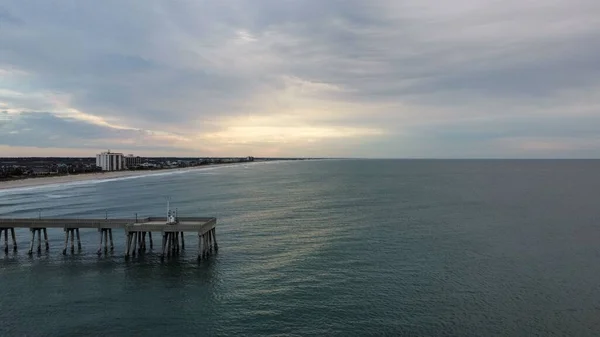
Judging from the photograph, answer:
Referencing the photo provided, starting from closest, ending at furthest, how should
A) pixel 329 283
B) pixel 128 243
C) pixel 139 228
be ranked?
pixel 329 283 < pixel 139 228 < pixel 128 243

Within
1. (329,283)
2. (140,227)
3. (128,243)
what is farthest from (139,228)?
(329,283)

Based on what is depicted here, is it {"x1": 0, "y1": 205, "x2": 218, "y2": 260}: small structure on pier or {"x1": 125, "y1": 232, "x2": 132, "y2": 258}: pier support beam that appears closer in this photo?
{"x1": 0, "y1": 205, "x2": 218, "y2": 260}: small structure on pier

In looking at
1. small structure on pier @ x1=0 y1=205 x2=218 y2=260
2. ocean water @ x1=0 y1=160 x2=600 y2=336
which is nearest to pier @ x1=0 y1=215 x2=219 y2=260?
small structure on pier @ x1=0 y1=205 x2=218 y2=260

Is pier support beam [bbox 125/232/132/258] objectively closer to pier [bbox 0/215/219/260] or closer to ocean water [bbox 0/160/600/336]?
pier [bbox 0/215/219/260]

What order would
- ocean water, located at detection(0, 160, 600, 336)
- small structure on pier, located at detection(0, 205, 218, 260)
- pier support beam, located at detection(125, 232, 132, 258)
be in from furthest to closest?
pier support beam, located at detection(125, 232, 132, 258) < small structure on pier, located at detection(0, 205, 218, 260) < ocean water, located at detection(0, 160, 600, 336)

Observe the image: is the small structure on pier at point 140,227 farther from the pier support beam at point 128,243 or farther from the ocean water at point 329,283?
the ocean water at point 329,283

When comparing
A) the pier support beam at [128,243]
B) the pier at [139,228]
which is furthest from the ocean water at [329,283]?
the pier at [139,228]

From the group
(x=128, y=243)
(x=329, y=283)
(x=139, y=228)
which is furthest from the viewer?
(x=128, y=243)

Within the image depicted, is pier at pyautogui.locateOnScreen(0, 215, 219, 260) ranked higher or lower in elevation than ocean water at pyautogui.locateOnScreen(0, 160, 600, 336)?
higher

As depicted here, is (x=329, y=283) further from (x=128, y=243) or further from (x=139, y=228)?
(x=128, y=243)

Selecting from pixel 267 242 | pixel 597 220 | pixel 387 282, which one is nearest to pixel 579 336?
pixel 387 282

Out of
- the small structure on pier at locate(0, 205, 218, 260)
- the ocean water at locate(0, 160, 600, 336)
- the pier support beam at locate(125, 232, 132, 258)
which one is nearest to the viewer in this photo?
the ocean water at locate(0, 160, 600, 336)
